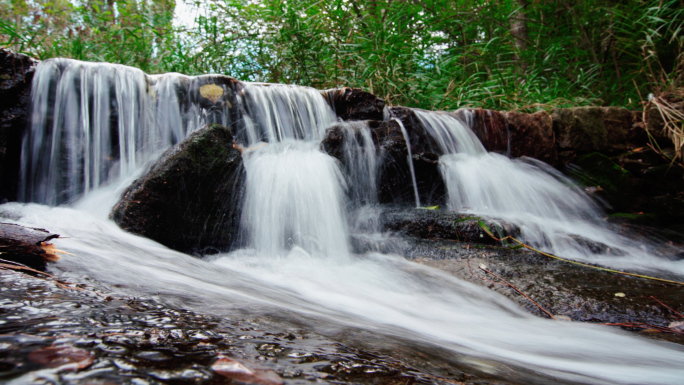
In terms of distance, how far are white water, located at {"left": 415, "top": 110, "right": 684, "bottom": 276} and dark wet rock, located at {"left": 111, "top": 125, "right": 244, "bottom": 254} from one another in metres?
2.34

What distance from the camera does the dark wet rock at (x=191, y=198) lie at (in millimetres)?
2662

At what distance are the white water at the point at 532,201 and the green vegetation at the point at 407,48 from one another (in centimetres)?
134

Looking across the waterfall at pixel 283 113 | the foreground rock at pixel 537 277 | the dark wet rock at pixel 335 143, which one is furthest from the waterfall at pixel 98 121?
the foreground rock at pixel 537 277

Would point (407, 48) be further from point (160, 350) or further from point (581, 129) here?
point (160, 350)

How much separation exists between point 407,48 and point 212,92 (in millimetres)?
3350

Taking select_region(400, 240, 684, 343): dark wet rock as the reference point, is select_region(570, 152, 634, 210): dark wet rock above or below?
above

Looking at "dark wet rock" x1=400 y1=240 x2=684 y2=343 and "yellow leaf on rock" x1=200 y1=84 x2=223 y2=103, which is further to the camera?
"yellow leaf on rock" x1=200 y1=84 x2=223 y2=103

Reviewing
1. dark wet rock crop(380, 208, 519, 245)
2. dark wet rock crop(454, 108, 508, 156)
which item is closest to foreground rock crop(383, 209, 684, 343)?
dark wet rock crop(380, 208, 519, 245)

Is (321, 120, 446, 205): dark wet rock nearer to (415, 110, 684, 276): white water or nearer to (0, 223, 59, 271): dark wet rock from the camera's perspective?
(415, 110, 684, 276): white water

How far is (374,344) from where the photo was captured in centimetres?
109

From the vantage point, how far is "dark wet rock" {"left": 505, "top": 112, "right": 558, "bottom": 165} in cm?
464

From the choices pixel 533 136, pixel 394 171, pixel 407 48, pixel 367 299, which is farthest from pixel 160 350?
pixel 407 48

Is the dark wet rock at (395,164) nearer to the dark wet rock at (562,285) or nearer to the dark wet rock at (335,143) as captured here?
the dark wet rock at (335,143)

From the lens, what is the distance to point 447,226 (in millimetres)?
3090
